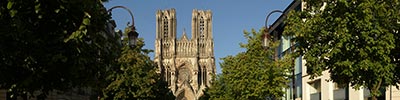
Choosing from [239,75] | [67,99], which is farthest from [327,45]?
[67,99]

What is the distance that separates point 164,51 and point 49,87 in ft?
497

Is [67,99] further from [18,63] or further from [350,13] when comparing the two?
[18,63]

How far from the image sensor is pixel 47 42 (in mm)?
15875

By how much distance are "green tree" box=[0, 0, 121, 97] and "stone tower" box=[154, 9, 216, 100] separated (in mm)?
142040

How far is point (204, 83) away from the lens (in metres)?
165

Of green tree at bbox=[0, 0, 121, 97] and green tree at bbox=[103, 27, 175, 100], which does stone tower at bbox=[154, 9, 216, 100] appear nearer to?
green tree at bbox=[103, 27, 175, 100]

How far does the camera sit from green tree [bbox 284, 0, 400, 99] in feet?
74.2

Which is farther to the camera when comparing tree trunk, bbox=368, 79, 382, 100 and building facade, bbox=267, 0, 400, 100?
building facade, bbox=267, 0, 400, 100

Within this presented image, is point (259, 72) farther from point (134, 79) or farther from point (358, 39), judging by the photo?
point (358, 39)

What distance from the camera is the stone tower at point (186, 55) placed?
533ft

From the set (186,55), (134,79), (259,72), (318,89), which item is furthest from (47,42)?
(186,55)

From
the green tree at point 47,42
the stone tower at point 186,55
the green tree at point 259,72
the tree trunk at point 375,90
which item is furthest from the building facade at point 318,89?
the stone tower at point 186,55

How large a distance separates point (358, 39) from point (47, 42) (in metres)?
11.7

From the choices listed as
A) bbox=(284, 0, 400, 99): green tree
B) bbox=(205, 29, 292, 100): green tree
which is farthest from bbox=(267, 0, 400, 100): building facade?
bbox=(284, 0, 400, 99): green tree
